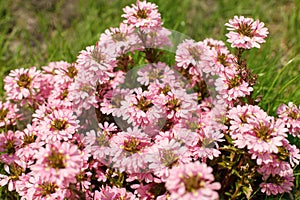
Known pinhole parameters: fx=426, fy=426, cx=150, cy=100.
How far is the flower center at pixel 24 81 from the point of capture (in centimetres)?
311

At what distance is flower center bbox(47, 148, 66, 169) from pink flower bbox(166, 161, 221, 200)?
0.53m

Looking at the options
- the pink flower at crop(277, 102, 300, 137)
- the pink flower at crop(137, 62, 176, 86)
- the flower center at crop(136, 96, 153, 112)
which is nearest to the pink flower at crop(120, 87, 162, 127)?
the flower center at crop(136, 96, 153, 112)

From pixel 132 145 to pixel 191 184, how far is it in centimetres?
69

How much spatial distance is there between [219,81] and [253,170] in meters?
0.63

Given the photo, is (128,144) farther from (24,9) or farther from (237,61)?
(24,9)

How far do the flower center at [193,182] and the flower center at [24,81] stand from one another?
164 cm

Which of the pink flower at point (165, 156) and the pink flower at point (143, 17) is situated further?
the pink flower at point (143, 17)

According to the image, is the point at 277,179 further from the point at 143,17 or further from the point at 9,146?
the point at 9,146

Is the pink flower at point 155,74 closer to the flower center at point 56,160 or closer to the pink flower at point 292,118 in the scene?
the pink flower at point 292,118

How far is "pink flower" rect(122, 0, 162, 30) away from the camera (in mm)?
2895

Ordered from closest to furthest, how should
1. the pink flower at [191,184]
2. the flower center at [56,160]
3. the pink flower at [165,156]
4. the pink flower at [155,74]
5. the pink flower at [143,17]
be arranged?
the pink flower at [191,184]
the flower center at [56,160]
the pink flower at [165,156]
the pink flower at [143,17]
the pink flower at [155,74]

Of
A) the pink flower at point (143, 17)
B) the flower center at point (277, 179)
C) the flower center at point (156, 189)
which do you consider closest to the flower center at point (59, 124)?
the flower center at point (156, 189)

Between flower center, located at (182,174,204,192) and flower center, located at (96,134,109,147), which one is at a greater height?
flower center, located at (96,134,109,147)

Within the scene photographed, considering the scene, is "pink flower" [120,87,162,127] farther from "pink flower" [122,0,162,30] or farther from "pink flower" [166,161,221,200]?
"pink flower" [166,161,221,200]
